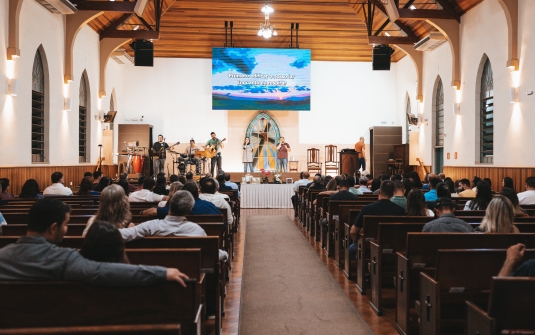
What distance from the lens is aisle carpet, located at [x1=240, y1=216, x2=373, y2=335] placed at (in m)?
4.23

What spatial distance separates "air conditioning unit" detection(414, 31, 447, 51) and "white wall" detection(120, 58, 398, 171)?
4.62 meters

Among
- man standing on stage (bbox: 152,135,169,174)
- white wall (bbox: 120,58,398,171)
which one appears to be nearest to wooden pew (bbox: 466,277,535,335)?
man standing on stage (bbox: 152,135,169,174)

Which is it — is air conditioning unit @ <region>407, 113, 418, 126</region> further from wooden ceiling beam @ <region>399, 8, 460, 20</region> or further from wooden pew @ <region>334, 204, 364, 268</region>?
wooden pew @ <region>334, 204, 364, 268</region>

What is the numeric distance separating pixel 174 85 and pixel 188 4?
363 cm

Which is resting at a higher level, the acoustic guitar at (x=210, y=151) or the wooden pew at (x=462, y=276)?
the acoustic guitar at (x=210, y=151)

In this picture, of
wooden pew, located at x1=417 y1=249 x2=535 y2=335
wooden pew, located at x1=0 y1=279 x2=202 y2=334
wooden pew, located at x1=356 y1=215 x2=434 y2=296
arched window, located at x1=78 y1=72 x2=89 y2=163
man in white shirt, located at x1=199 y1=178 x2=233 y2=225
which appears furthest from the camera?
arched window, located at x1=78 y1=72 x2=89 y2=163

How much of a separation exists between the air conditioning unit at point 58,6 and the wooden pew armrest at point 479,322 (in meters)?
10.3

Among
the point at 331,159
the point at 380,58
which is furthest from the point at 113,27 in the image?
the point at 331,159

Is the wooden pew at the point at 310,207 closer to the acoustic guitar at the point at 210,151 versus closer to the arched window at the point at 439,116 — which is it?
the acoustic guitar at the point at 210,151

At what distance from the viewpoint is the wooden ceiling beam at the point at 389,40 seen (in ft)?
49.2

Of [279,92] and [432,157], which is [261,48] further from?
[432,157]

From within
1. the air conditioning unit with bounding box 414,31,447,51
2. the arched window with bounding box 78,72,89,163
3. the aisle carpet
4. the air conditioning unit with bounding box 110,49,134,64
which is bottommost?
the aisle carpet

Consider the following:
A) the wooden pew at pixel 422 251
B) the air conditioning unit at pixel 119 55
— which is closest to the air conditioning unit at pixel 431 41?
the air conditioning unit at pixel 119 55

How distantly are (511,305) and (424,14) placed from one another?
457 inches
